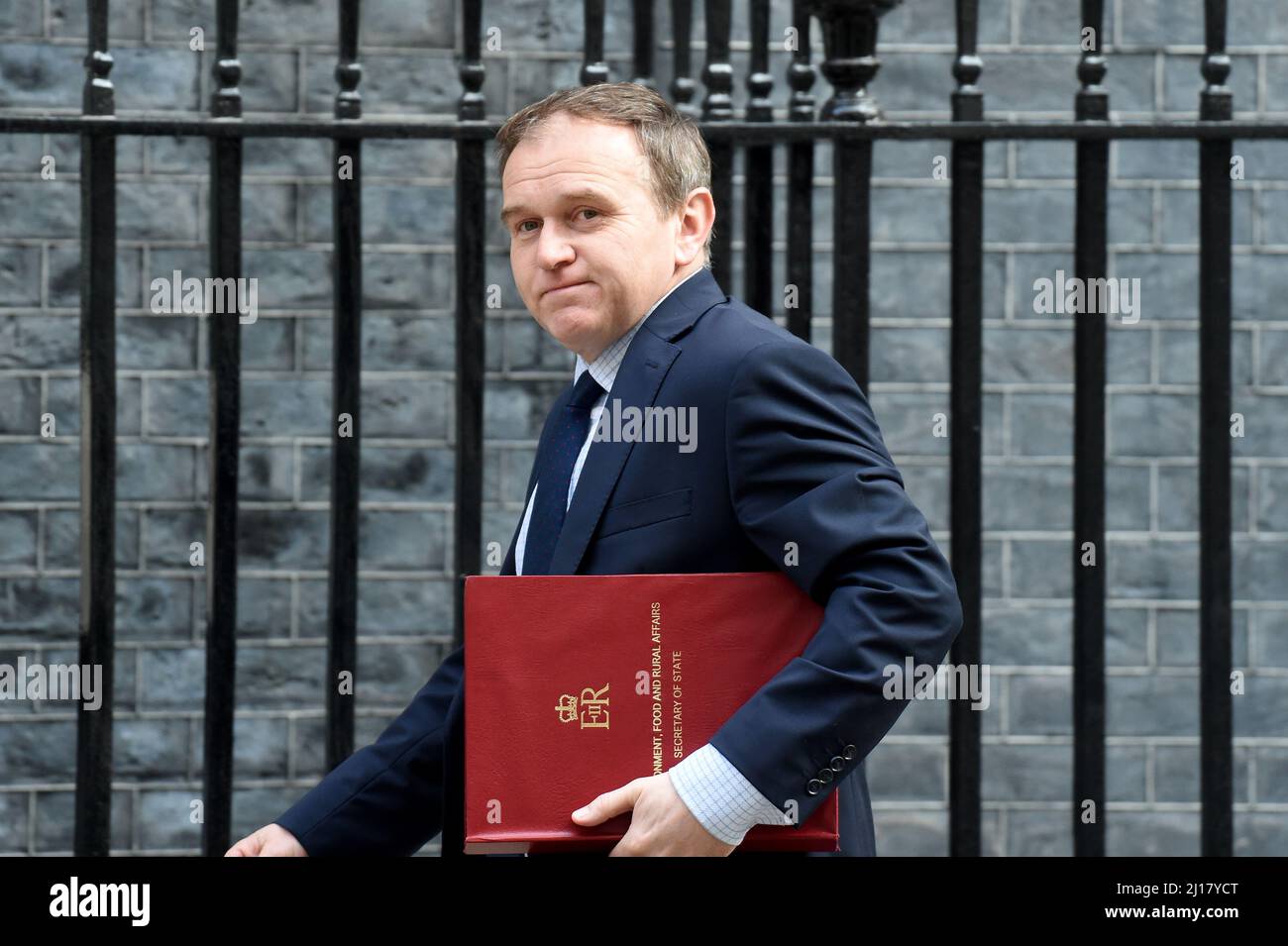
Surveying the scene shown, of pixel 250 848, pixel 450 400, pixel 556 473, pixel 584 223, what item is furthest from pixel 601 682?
pixel 450 400

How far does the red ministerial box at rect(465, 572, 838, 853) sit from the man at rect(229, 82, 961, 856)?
0.15ft

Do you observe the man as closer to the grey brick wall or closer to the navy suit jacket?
the navy suit jacket

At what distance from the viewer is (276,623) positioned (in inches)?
159

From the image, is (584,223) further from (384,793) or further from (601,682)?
(384,793)

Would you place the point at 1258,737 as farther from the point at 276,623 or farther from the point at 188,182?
the point at 188,182

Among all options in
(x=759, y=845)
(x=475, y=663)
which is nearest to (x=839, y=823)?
(x=759, y=845)

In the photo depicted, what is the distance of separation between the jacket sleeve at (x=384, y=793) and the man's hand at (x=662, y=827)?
1.66 feet

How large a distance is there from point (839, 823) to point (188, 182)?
278 centimetres

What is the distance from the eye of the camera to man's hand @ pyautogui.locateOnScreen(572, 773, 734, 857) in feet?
5.74

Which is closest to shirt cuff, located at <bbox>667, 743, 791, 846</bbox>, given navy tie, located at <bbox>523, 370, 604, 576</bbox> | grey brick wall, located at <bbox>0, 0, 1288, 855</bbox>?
navy tie, located at <bbox>523, 370, 604, 576</bbox>

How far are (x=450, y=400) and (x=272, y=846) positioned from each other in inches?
79.7

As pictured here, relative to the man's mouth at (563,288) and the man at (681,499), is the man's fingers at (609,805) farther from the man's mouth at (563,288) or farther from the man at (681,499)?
the man's mouth at (563,288)

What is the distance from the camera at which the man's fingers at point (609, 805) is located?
5.87 ft

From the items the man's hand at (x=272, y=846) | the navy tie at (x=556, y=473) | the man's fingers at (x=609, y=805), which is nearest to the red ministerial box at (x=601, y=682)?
the man's fingers at (x=609, y=805)
